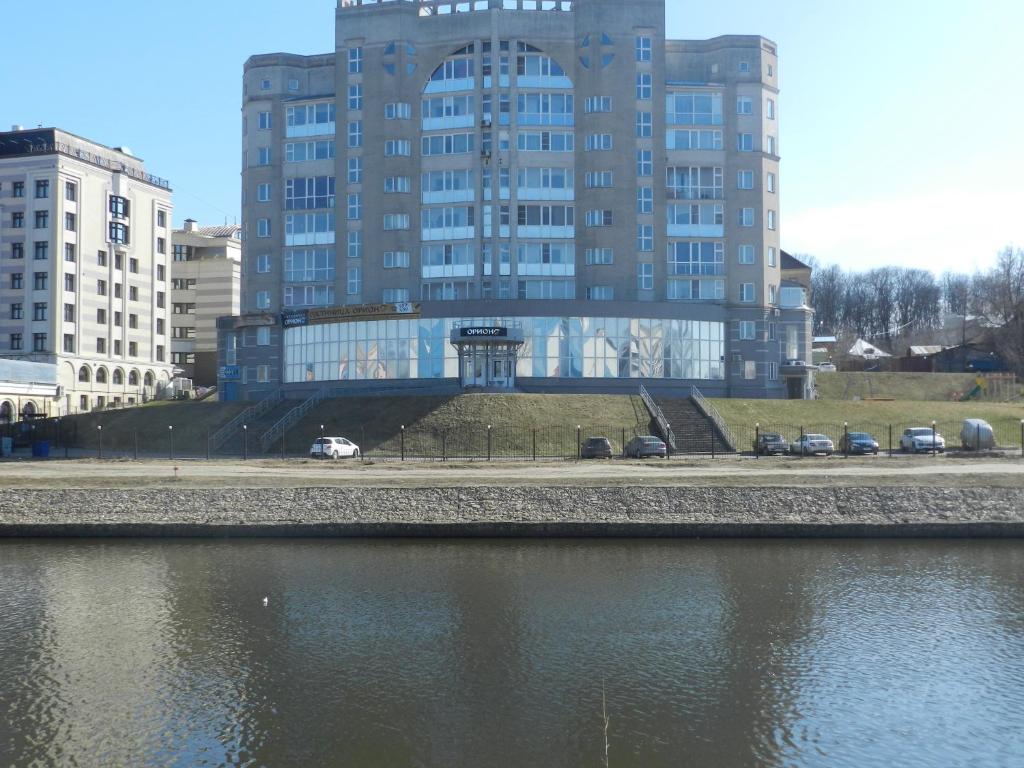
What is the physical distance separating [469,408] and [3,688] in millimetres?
50357

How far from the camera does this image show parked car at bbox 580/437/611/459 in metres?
59.5

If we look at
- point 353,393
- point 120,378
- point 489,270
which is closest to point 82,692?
point 353,393

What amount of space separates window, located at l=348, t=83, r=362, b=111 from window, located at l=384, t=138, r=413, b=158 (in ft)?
17.4

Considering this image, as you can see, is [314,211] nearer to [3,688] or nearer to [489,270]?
[489,270]

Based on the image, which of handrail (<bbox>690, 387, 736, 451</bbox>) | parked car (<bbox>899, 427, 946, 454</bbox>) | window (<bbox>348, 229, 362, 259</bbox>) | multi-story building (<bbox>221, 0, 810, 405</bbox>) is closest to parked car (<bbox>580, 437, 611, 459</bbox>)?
handrail (<bbox>690, 387, 736, 451</bbox>)

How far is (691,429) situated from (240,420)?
120 feet

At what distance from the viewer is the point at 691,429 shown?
68312 mm

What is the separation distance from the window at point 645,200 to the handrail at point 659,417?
67.9 feet

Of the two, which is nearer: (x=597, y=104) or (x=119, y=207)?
(x=597, y=104)

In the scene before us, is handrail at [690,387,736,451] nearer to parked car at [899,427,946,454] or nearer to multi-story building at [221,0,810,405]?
parked car at [899,427,946,454]

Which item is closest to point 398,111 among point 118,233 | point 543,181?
point 543,181

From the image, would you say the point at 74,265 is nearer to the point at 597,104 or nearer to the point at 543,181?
the point at 543,181

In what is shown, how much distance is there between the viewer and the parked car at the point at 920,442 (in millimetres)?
61475

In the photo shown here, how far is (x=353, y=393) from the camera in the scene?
86750 millimetres
